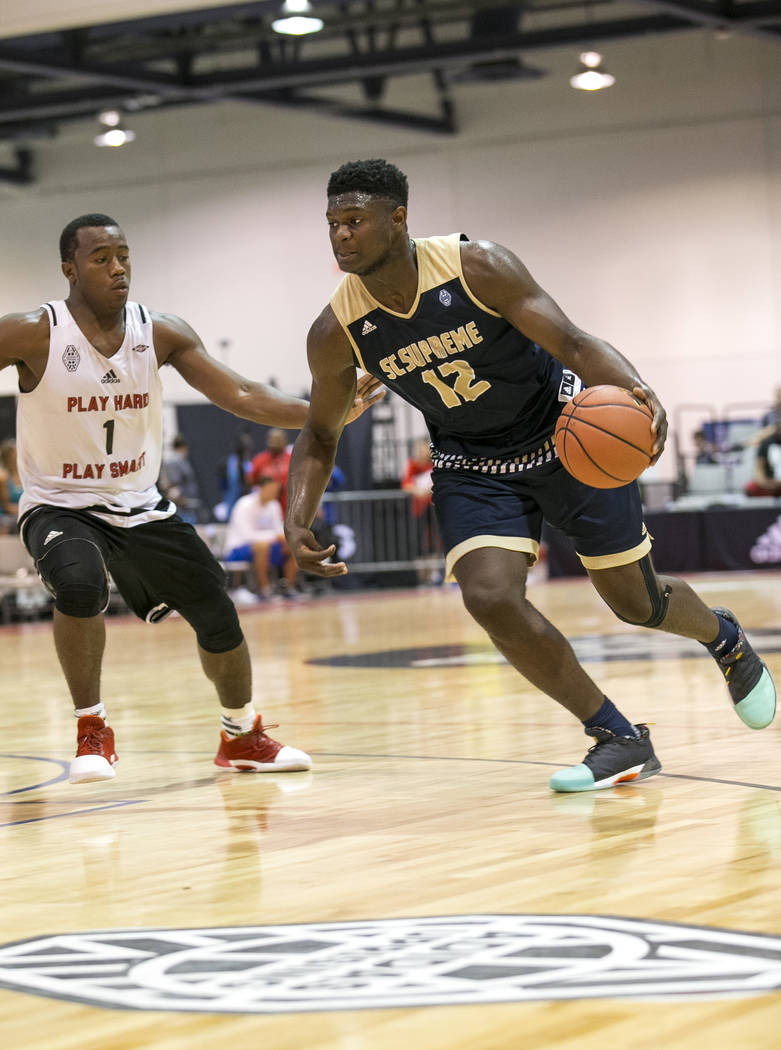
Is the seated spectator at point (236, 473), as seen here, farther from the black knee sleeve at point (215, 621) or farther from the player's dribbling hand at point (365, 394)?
the player's dribbling hand at point (365, 394)

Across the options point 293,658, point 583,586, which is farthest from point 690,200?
point 293,658

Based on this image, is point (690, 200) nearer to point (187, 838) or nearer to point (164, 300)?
point (164, 300)

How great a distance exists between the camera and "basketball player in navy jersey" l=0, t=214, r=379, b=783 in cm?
506

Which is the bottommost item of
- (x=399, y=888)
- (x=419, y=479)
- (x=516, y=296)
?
(x=399, y=888)

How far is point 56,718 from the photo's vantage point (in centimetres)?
739

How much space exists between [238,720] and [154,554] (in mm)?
627

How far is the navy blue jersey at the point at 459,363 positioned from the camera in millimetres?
4484

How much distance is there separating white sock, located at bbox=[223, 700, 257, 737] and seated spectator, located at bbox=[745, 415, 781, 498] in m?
13.7

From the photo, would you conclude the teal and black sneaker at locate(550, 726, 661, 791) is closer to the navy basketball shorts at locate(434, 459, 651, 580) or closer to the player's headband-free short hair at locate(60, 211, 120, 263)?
the navy basketball shorts at locate(434, 459, 651, 580)

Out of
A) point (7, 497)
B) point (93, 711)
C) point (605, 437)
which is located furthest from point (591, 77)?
point (605, 437)

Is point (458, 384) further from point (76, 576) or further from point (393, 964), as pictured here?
point (393, 964)

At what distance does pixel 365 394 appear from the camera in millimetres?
5098

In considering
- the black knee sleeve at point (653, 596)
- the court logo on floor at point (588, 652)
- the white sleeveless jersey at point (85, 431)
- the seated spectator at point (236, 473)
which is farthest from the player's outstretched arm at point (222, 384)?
the seated spectator at point (236, 473)

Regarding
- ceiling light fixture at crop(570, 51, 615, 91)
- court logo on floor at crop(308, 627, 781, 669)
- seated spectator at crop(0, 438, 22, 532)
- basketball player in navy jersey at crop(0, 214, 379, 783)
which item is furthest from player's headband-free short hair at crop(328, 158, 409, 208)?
ceiling light fixture at crop(570, 51, 615, 91)
